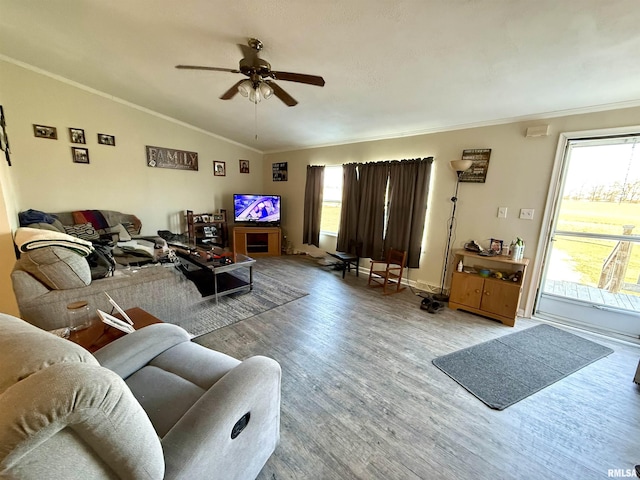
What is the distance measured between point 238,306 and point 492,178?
3.40 metres

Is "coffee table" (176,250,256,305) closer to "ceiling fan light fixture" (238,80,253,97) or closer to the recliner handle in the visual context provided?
"ceiling fan light fixture" (238,80,253,97)

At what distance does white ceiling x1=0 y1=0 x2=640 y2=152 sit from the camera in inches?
63.7

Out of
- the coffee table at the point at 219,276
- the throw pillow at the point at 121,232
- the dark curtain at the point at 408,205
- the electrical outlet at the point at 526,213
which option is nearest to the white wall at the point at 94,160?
the throw pillow at the point at 121,232

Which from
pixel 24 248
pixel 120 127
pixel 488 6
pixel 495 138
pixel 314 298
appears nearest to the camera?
pixel 488 6

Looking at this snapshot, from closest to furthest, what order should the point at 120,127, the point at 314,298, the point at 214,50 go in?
the point at 214,50 → the point at 314,298 → the point at 120,127

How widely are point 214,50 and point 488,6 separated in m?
2.19

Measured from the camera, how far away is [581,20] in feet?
4.99

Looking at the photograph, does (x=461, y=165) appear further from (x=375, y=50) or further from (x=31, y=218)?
(x=31, y=218)

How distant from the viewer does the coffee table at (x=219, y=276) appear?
3.09 meters

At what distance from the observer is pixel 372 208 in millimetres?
4203

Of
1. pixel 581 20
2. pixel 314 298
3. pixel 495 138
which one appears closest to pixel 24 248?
pixel 314 298

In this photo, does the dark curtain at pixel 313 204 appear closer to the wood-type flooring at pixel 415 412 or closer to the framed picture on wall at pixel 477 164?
the framed picture on wall at pixel 477 164

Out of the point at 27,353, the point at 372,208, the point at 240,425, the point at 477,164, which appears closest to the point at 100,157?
the point at 372,208

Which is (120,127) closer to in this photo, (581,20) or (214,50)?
(214,50)
